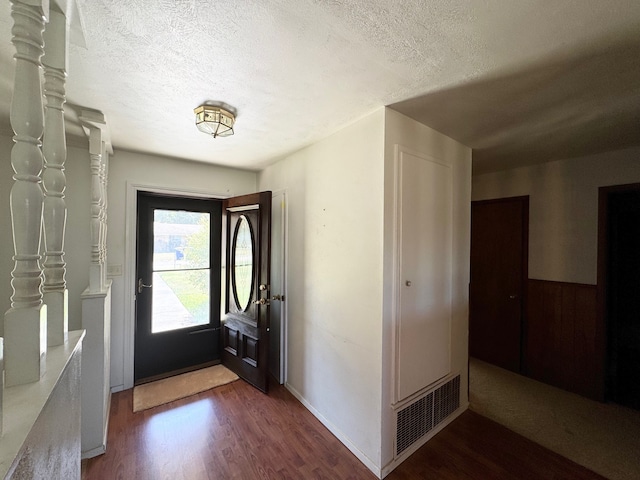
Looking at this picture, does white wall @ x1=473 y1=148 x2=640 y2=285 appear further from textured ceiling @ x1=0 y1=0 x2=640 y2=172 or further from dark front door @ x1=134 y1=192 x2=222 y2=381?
dark front door @ x1=134 y1=192 x2=222 y2=381

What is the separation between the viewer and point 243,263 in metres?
2.86

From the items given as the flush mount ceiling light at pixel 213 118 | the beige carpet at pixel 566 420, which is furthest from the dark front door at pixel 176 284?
the beige carpet at pixel 566 420

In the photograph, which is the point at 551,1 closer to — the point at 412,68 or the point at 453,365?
the point at 412,68

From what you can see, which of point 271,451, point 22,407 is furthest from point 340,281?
point 22,407

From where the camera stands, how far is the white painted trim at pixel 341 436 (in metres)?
1.67

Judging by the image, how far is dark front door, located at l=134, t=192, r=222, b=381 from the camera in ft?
9.05

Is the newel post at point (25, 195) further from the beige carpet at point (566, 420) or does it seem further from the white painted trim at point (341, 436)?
the beige carpet at point (566, 420)

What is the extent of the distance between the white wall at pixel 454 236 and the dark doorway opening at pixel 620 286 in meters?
1.38

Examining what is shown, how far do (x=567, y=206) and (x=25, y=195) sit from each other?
3.89 metres

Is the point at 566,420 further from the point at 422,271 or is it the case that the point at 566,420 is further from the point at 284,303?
the point at 284,303

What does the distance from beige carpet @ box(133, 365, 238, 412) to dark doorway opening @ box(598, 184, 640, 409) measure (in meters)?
3.69

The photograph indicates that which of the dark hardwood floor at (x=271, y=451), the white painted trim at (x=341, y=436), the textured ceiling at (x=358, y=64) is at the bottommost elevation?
the dark hardwood floor at (x=271, y=451)

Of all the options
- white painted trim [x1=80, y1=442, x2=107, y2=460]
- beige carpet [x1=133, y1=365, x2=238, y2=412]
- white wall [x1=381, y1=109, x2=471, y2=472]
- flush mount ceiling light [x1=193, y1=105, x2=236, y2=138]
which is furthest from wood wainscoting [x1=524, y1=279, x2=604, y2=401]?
white painted trim [x1=80, y1=442, x2=107, y2=460]

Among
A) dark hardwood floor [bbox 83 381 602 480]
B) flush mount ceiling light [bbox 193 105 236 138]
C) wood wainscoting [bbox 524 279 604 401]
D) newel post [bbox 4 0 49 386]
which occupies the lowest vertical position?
dark hardwood floor [bbox 83 381 602 480]
